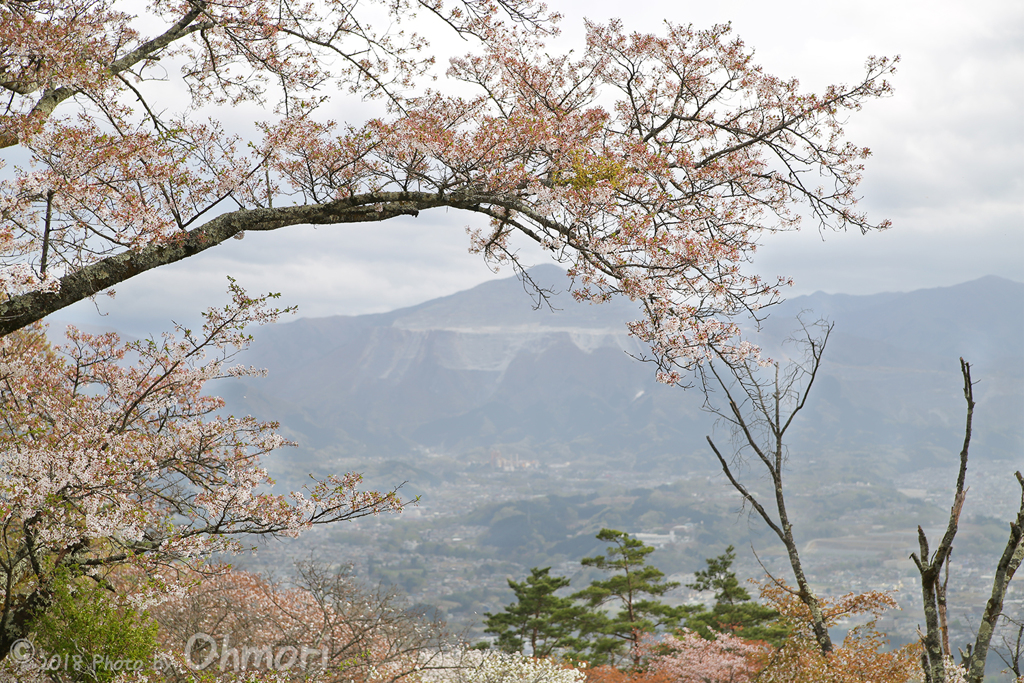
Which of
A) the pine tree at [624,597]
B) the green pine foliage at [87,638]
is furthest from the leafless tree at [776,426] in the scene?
the pine tree at [624,597]

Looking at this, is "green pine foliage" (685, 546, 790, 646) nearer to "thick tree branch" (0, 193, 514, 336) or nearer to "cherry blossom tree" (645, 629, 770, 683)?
"cherry blossom tree" (645, 629, 770, 683)

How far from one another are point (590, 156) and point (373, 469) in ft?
489

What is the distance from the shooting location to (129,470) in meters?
3.78

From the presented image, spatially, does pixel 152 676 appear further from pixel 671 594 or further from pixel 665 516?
pixel 665 516

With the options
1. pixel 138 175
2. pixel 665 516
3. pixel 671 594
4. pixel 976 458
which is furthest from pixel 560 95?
pixel 976 458

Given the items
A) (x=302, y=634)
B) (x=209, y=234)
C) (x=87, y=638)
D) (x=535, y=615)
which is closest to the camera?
(x=209, y=234)

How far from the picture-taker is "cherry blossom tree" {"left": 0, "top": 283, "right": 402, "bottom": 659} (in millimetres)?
3697

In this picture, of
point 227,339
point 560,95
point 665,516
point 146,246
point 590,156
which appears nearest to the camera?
point 146,246

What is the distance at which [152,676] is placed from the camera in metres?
4.29

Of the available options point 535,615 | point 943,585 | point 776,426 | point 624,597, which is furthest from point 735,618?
point 943,585

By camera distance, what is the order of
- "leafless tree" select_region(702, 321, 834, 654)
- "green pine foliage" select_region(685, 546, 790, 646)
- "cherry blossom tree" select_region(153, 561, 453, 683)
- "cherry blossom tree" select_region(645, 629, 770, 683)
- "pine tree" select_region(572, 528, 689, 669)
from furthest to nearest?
"pine tree" select_region(572, 528, 689, 669), "green pine foliage" select_region(685, 546, 790, 646), "cherry blossom tree" select_region(645, 629, 770, 683), "leafless tree" select_region(702, 321, 834, 654), "cherry blossom tree" select_region(153, 561, 453, 683)

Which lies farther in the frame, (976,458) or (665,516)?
(976,458)

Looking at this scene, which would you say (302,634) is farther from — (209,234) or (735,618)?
(735,618)

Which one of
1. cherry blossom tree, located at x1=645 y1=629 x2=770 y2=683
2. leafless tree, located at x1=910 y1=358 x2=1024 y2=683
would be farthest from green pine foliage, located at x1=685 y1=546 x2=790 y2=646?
leafless tree, located at x1=910 y1=358 x2=1024 y2=683
